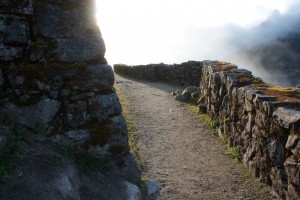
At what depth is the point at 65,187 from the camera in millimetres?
4781

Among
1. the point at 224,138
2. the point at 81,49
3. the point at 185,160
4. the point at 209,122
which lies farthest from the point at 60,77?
the point at 209,122

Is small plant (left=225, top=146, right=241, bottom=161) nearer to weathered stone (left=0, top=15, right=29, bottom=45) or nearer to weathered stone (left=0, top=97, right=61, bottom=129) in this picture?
weathered stone (left=0, top=97, right=61, bottom=129)

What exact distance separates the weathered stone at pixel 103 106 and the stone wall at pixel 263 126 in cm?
303

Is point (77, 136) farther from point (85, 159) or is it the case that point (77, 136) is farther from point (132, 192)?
point (132, 192)

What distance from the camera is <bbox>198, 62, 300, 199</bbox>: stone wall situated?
6102 mm

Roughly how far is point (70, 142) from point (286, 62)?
40.1 metres

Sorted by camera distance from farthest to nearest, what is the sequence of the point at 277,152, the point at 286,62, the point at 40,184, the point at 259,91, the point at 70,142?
the point at 286,62 → the point at 259,91 → the point at 277,152 → the point at 70,142 → the point at 40,184

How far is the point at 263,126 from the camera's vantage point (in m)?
7.26

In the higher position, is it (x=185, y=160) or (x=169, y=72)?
(x=169, y=72)

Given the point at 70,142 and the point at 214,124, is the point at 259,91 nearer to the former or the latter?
the point at 214,124

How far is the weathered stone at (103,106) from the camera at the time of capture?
579 cm

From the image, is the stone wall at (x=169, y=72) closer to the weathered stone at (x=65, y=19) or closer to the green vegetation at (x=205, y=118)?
the green vegetation at (x=205, y=118)

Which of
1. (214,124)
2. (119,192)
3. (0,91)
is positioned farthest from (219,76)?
(0,91)

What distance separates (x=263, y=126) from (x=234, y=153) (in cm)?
190
